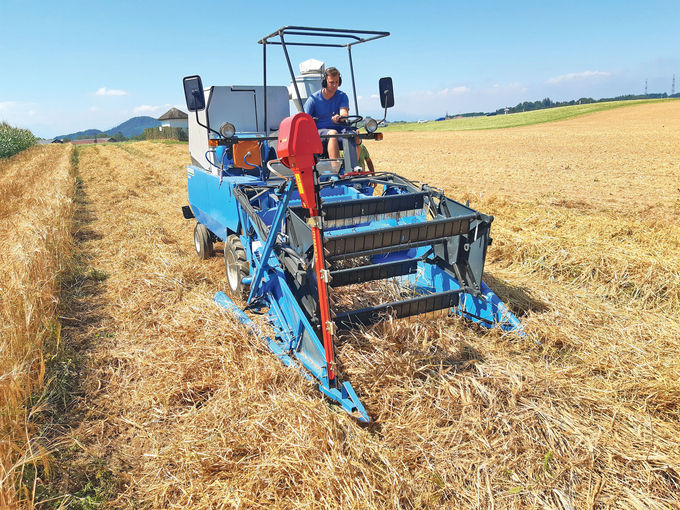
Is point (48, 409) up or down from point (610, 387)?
up

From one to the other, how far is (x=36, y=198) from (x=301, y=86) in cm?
628

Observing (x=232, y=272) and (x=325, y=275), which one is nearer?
(x=325, y=275)

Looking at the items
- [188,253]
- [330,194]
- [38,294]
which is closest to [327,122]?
[330,194]

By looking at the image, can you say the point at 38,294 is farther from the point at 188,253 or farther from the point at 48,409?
the point at 188,253

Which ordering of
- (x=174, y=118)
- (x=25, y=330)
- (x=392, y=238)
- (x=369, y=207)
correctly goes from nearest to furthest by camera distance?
(x=392, y=238)
(x=25, y=330)
(x=369, y=207)
(x=174, y=118)

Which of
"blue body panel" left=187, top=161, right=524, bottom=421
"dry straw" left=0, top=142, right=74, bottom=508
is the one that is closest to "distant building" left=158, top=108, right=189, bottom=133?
"dry straw" left=0, top=142, right=74, bottom=508

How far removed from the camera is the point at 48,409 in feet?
9.26

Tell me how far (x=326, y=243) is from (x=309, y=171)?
18.8 inches

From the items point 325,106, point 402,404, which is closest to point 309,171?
point 402,404

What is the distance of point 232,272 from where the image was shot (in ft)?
15.4

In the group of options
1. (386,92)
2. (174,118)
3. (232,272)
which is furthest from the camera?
(174,118)

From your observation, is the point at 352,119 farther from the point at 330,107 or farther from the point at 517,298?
the point at 517,298

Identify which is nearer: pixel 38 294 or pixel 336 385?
pixel 336 385

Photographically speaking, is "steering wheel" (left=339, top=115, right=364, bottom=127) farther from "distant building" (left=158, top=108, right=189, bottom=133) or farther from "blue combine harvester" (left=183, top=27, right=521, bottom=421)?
"distant building" (left=158, top=108, right=189, bottom=133)
